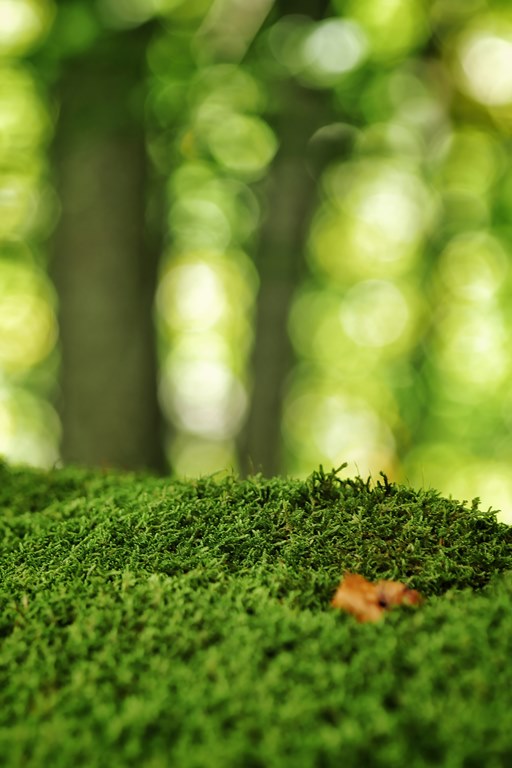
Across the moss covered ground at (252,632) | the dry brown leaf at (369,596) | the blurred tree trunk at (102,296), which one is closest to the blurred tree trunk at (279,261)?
the blurred tree trunk at (102,296)

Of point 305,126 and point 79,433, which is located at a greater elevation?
point 305,126

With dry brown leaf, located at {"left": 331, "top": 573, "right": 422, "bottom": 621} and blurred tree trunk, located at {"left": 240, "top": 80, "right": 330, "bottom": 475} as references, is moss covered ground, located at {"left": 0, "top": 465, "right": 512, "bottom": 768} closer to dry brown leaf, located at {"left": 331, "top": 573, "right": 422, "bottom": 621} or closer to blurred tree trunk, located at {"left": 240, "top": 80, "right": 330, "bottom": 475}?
dry brown leaf, located at {"left": 331, "top": 573, "right": 422, "bottom": 621}

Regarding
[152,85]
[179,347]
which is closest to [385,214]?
[179,347]

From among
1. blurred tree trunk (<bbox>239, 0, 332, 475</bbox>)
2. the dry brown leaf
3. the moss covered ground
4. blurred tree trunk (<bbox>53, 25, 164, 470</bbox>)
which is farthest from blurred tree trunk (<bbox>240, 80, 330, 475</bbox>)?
the dry brown leaf

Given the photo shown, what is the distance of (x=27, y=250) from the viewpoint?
1164 cm

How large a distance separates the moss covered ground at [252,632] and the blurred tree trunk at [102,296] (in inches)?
190

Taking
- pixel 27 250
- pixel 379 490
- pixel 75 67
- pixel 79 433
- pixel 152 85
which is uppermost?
pixel 27 250

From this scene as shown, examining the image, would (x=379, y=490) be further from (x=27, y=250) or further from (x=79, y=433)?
(x=27, y=250)

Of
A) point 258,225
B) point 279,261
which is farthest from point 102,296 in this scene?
point 258,225

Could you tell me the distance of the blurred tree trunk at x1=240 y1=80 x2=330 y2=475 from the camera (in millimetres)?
8234

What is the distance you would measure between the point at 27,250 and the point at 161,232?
3896 millimetres

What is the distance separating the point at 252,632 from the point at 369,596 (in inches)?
12.9

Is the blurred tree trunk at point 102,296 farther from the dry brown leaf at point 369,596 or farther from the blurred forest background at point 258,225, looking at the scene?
the dry brown leaf at point 369,596

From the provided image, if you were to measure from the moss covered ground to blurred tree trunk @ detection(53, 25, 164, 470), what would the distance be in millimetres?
4819
